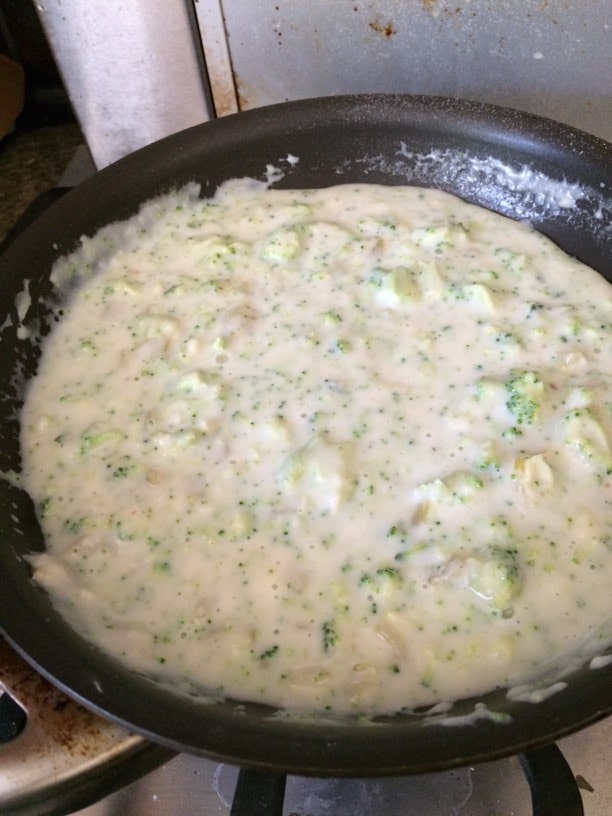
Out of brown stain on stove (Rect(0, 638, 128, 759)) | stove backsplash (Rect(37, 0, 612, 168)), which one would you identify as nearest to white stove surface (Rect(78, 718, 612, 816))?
brown stain on stove (Rect(0, 638, 128, 759))

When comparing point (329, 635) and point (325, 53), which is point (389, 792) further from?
point (325, 53)

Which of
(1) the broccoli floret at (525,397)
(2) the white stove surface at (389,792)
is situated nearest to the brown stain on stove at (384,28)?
(1) the broccoli floret at (525,397)

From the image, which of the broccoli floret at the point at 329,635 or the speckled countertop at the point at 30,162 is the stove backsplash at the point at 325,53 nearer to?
the speckled countertop at the point at 30,162

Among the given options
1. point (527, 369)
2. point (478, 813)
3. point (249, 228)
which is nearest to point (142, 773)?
point (478, 813)

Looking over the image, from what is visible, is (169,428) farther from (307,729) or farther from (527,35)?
(527,35)

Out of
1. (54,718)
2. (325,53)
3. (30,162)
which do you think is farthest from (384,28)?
(54,718)

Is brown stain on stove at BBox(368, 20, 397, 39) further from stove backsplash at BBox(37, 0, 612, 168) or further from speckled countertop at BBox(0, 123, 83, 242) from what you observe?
speckled countertop at BBox(0, 123, 83, 242)

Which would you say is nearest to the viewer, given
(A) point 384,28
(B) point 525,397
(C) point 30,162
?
(B) point 525,397
